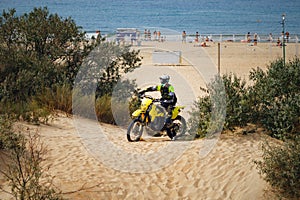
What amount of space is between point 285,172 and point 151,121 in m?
3.80

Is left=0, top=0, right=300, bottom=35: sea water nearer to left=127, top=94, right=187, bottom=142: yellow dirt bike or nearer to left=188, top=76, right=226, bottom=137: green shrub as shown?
left=127, top=94, right=187, bottom=142: yellow dirt bike

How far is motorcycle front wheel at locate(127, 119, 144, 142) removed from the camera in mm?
8383

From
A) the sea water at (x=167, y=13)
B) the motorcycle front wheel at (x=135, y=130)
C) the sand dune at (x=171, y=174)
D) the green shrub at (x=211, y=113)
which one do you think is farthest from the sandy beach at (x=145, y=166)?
the sea water at (x=167, y=13)

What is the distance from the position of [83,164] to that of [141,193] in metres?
1.29

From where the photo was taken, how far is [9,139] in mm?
6285

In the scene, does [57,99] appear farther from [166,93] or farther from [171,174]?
[171,174]

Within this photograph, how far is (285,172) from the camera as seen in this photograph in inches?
205

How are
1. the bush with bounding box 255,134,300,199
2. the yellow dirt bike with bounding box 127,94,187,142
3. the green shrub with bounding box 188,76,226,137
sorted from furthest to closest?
the yellow dirt bike with bounding box 127,94,187,142, the green shrub with bounding box 188,76,226,137, the bush with bounding box 255,134,300,199

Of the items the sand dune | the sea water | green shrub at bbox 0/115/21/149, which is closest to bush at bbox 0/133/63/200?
green shrub at bbox 0/115/21/149

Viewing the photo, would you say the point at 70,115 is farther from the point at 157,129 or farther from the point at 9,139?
the point at 9,139

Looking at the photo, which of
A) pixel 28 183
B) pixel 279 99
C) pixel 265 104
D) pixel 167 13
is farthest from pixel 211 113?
pixel 167 13

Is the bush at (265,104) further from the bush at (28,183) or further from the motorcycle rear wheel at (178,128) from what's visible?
the bush at (28,183)

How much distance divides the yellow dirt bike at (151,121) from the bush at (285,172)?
330cm

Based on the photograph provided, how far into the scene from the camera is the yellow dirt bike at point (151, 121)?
27.5ft
